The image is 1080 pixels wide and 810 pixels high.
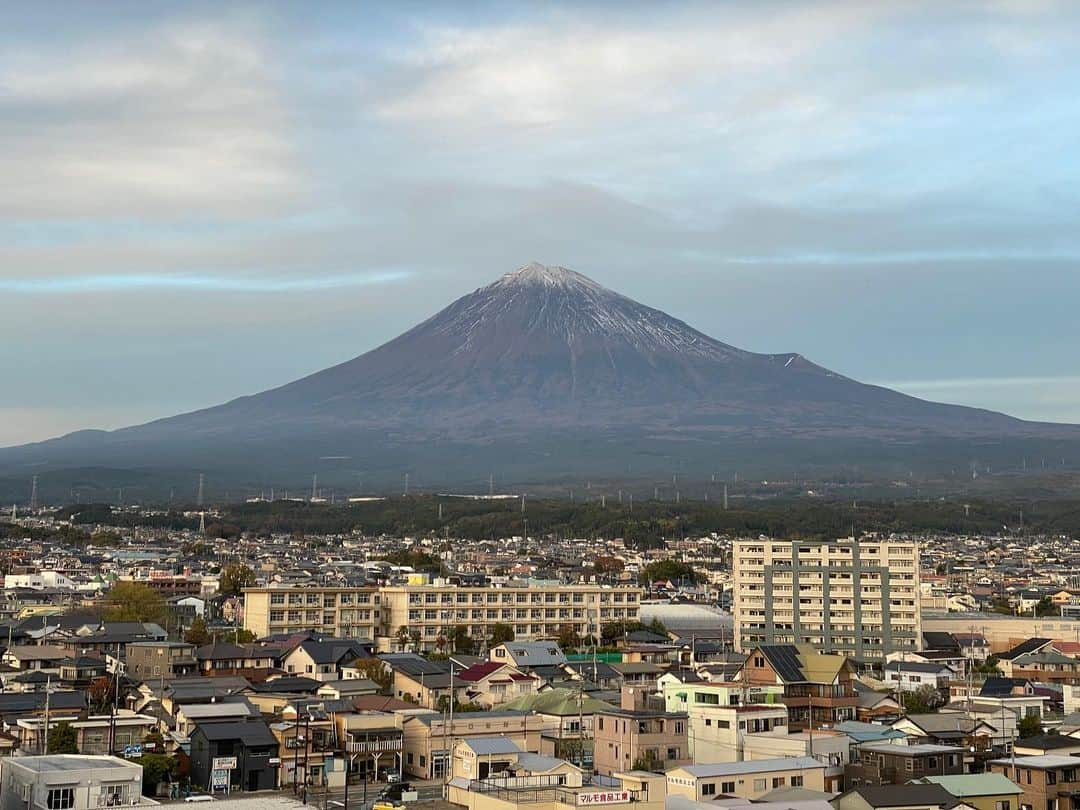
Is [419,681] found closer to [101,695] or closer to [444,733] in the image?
[444,733]

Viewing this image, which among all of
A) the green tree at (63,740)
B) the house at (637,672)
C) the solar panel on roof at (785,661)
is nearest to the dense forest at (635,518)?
the house at (637,672)

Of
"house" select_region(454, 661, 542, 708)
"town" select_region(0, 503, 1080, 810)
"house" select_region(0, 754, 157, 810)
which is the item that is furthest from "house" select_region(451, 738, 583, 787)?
"house" select_region(454, 661, 542, 708)

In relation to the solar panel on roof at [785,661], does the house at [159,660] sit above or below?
below

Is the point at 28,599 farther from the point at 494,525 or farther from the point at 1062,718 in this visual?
the point at 494,525

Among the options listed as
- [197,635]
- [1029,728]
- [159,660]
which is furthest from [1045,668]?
[197,635]

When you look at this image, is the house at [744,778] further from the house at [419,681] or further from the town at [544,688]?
the house at [419,681]

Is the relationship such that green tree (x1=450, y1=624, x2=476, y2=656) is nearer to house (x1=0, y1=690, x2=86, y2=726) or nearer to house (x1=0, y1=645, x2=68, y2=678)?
house (x1=0, y1=645, x2=68, y2=678)

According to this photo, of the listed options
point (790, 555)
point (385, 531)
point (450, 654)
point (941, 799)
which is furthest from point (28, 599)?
point (385, 531)
